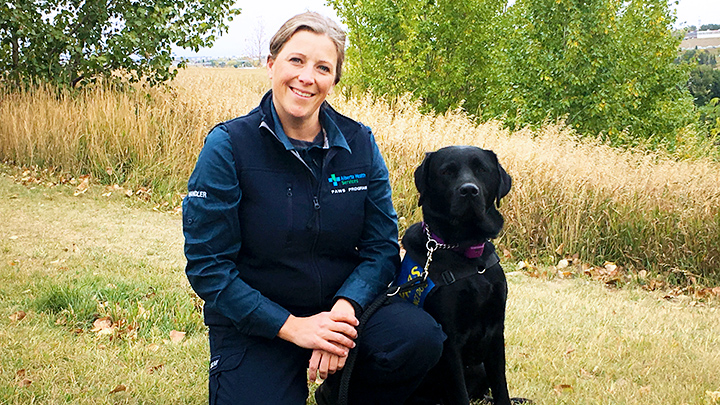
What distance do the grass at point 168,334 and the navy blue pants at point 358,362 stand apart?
0.54m

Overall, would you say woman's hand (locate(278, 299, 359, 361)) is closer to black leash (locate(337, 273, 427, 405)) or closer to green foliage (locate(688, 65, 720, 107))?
black leash (locate(337, 273, 427, 405))

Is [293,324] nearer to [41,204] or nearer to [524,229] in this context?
[524,229]

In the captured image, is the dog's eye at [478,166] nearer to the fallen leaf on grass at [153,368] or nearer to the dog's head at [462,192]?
the dog's head at [462,192]

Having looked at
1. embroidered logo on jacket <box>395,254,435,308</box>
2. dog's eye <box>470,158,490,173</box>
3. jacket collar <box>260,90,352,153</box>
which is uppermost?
jacket collar <box>260,90,352,153</box>

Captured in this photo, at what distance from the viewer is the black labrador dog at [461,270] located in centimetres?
252

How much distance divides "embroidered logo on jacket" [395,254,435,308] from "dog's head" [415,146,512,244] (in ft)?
0.63

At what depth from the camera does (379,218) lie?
2588 millimetres

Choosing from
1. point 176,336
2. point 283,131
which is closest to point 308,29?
point 283,131

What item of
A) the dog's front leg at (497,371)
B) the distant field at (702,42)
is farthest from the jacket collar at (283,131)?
the distant field at (702,42)

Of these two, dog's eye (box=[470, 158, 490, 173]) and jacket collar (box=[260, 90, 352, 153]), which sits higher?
jacket collar (box=[260, 90, 352, 153])

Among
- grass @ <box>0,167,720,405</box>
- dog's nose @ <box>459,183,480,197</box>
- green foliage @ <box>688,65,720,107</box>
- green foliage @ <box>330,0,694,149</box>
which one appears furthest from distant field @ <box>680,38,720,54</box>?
dog's nose @ <box>459,183,480,197</box>

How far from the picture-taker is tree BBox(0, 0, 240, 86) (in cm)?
964

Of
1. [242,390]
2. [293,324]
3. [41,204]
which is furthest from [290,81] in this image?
[41,204]

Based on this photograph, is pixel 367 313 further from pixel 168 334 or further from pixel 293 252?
pixel 168 334
